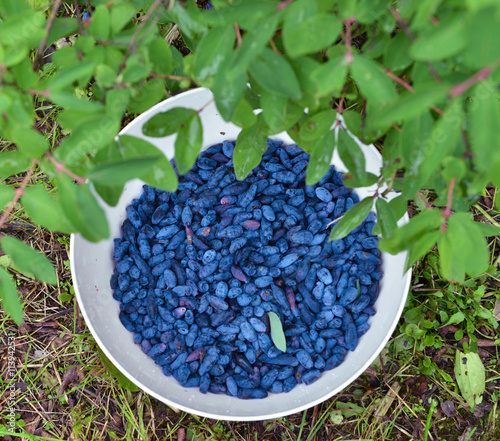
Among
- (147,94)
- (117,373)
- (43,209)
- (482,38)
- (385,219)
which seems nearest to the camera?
(482,38)

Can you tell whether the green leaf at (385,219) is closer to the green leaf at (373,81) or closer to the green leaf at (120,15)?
the green leaf at (373,81)

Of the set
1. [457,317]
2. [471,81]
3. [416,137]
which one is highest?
[471,81]

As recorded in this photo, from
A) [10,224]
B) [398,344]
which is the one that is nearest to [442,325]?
[398,344]

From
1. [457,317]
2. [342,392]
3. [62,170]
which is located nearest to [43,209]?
[62,170]

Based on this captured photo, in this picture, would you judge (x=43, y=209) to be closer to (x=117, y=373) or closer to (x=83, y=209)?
(x=83, y=209)

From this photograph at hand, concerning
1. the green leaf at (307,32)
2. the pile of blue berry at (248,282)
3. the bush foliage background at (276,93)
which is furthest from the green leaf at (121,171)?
the pile of blue berry at (248,282)

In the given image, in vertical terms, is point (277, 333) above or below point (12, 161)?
below

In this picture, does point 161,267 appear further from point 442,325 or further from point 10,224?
point 442,325

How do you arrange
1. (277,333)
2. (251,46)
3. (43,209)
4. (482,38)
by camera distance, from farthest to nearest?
(277,333) < (43,209) < (251,46) < (482,38)
